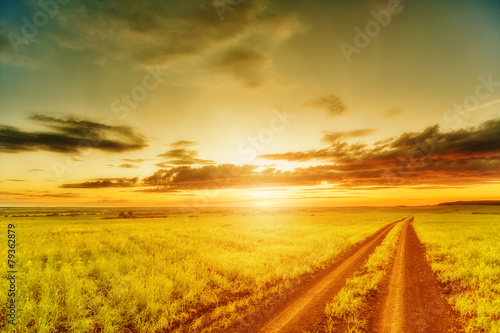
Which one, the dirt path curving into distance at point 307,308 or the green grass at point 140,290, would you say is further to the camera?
the green grass at point 140,290

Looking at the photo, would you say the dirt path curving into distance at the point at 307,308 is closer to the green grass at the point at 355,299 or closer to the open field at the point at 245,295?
the open field at the point at 245,295

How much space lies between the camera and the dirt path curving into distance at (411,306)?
6375 millimetres

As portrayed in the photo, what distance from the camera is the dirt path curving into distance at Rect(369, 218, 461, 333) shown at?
20.9ft

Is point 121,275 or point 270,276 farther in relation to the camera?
point 270,276

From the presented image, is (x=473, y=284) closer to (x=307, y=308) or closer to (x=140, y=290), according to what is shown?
(x=307, y=308)

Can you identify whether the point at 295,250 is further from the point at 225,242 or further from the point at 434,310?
the point at 434,310

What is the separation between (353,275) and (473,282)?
4.81m

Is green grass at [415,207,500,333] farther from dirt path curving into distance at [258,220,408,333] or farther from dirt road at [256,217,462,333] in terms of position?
dirt path curving into distance at [258,220,408,333]

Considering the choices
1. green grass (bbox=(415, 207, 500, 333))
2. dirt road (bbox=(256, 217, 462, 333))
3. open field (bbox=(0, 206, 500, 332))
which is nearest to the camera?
dirt road (bbox=(256, 217, 462, 333))

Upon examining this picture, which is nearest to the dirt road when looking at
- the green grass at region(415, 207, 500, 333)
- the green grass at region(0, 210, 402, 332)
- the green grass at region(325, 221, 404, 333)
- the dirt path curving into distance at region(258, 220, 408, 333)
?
the dirt path curving into distance at region(258, 220, 408, 333)

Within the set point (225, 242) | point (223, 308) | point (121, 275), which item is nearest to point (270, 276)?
point (223, 308)

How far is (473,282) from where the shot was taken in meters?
9.87

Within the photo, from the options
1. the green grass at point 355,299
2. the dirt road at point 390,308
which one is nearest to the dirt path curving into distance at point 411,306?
the dirt road at point 390,308

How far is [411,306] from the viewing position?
7660mm
